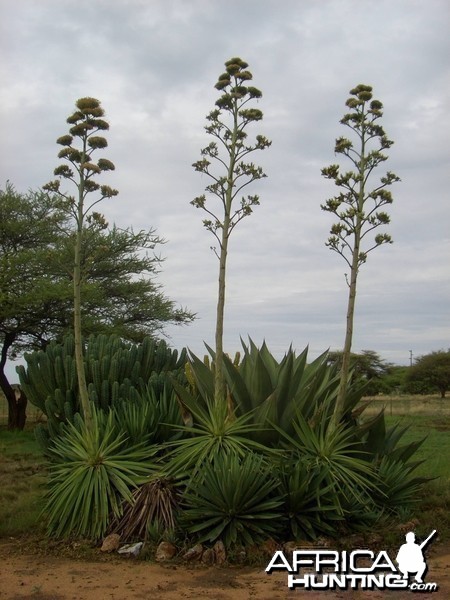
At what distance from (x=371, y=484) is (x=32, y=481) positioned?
629 cm

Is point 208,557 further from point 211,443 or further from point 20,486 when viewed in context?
point 20,486

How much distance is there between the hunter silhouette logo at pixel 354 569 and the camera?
6.51m

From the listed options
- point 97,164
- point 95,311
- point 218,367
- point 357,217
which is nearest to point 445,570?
point 218,367

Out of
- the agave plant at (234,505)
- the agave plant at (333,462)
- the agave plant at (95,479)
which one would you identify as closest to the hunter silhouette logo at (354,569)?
the agave plant at (234,505)

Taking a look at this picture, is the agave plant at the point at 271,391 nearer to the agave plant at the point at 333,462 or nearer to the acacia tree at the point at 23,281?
the agave plant at the point at 333,462

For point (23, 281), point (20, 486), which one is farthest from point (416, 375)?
point (20, 486)

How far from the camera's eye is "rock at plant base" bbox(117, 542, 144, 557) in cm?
756

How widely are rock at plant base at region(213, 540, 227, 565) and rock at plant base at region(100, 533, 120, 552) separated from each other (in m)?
1.14

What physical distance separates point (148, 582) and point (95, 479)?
1.87m

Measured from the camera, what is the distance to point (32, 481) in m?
12.1

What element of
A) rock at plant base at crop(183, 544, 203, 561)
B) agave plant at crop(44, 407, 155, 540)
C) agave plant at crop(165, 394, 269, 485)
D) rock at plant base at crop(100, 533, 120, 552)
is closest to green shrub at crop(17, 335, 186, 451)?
agave plant at crop(44, 407, 155, 540)

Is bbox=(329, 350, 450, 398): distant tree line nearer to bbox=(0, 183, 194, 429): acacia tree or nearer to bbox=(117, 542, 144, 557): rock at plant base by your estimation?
bbox=(0, 183, 194, 429): acacia tree

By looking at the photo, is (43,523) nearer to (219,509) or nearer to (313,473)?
(219,509)

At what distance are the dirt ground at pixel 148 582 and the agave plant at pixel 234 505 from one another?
469 millimetres
